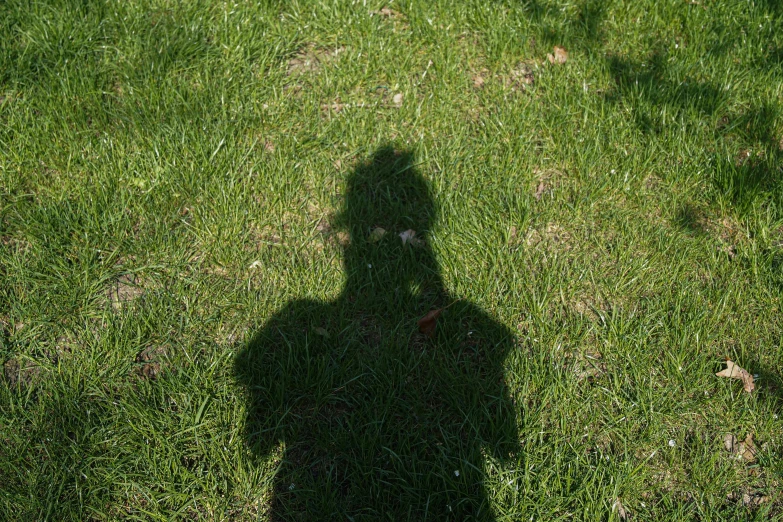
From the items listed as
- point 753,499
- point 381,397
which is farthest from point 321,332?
point 753,499

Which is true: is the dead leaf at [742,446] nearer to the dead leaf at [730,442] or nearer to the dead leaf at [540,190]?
the dead leaf at [730,442]

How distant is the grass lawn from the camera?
293 centimetres

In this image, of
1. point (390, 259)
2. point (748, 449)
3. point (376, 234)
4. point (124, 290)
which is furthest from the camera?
point (376, 234)

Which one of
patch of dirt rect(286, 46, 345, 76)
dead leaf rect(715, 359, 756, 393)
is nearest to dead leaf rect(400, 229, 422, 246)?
patch of dirt rect(286, 46, 345, 76)

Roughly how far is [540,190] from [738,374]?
1.46 metres

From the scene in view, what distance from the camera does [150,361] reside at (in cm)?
327

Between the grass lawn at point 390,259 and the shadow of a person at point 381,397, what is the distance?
0.05ft

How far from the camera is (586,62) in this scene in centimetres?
455

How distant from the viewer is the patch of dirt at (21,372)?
318 centimetres

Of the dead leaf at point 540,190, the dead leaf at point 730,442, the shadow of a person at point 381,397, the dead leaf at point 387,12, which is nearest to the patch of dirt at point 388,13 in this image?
the dead leaf at point 387,12

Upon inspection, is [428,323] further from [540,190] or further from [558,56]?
[558,56]

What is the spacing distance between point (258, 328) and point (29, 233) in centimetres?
141

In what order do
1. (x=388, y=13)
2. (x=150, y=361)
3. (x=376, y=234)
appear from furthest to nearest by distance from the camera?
(x=388, y=13) < (x=376, y=234) < (x=150, y=361)

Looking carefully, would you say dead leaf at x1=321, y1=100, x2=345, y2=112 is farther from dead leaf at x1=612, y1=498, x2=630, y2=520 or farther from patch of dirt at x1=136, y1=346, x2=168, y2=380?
dead leaf at x1=612, y1=498, x2=630, y2=520
